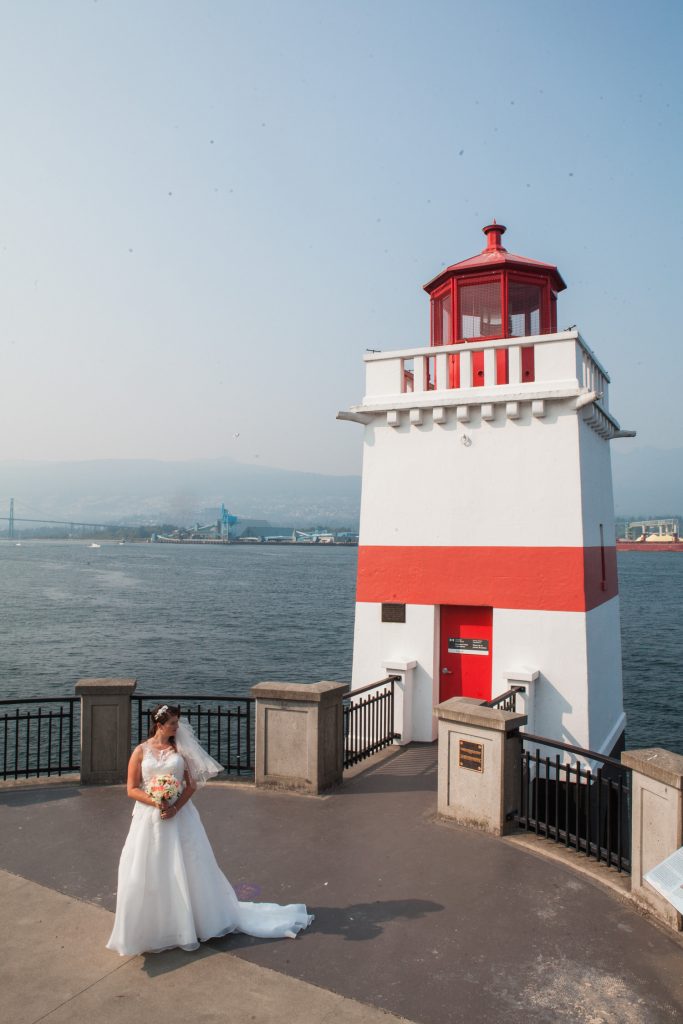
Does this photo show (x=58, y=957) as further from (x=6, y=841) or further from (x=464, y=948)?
(x=464, y=948)

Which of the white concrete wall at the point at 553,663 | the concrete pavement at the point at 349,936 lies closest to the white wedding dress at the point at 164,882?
the concrete pavement at the point at 349,936

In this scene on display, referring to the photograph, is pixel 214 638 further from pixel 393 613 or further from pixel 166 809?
pixel 166 809

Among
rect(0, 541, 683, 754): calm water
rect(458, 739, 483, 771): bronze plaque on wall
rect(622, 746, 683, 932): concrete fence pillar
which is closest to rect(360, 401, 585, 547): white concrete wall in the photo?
rect(458, 739, 483, 771): bronze plaque on wall

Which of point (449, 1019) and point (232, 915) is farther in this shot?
point (232, 915)

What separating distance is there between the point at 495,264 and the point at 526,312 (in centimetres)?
109

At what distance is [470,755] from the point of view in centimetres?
842

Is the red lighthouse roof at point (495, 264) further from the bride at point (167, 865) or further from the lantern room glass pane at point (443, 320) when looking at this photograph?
the bride at point (167, 865)

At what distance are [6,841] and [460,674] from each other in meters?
7.15

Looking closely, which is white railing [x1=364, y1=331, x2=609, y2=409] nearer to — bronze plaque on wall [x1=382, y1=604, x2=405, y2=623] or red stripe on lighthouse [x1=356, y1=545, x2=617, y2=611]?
red stripe on lighthouse [x1=356, y1=545, x2=617, y2=611]

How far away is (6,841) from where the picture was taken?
25.8 ft

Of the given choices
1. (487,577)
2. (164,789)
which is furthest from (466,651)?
(164,789)

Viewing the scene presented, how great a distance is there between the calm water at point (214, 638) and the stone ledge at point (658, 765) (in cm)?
1776

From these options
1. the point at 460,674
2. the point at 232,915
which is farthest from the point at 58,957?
the point at 460,674

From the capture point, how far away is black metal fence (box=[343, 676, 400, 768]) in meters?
11.1
